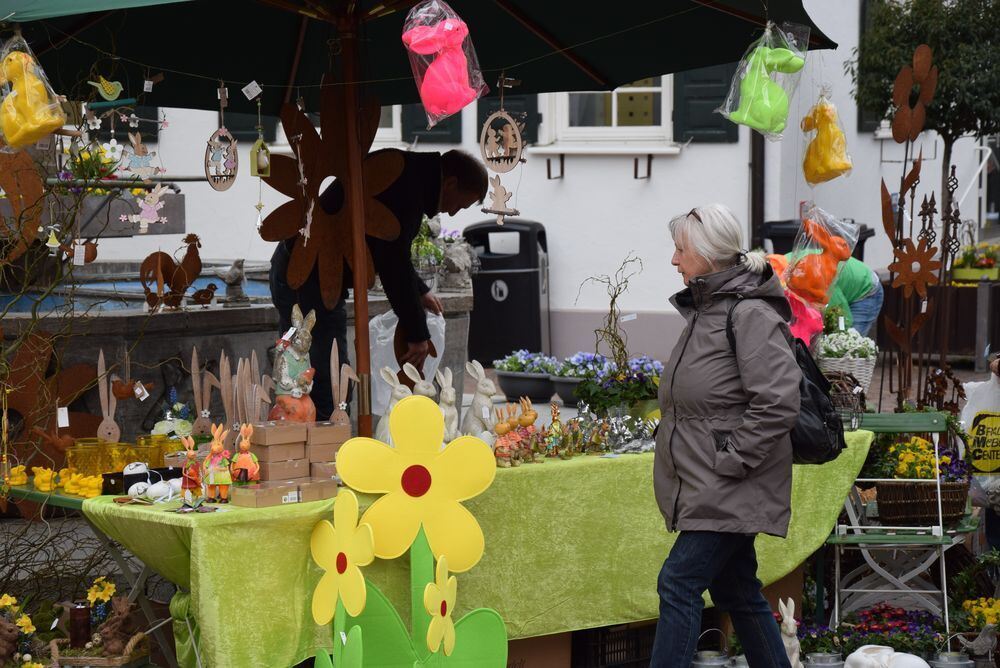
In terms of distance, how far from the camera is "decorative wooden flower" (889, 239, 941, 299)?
6.13 m

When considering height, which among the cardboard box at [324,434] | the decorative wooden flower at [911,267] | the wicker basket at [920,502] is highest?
the decorative wooden flower at [911,267]

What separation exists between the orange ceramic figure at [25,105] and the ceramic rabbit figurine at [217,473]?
95 cm

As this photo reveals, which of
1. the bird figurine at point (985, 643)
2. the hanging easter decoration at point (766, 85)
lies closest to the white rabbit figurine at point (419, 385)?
the hanging easter decoration at point (766, 85)

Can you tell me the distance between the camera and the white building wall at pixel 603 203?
11891 mm

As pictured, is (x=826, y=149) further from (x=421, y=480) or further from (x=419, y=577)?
(x=419, y=577)

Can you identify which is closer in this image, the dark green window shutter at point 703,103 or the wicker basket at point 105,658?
the wicker basket at point 105,658

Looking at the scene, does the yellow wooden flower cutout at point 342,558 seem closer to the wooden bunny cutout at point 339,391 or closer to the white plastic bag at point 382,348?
the wooden bunny cutout at point 339,391

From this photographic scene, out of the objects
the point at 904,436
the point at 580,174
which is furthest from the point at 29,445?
the point at 580,174

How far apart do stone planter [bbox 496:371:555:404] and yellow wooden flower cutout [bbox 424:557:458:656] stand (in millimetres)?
5733

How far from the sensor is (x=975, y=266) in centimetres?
1276

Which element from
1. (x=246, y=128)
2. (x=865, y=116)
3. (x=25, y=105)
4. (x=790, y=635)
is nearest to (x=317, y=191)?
(x=25, y=105)

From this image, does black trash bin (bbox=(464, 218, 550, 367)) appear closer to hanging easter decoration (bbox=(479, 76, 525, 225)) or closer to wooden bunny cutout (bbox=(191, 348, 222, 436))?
hanging easter decoration (bbox=(479, 76, 525, 225))

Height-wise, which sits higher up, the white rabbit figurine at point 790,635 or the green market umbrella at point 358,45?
the green market umbrella at point 358,45

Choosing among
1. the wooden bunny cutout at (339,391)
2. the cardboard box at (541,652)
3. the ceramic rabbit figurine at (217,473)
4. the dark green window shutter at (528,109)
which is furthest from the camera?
the dark green window shutter at (528,109)
